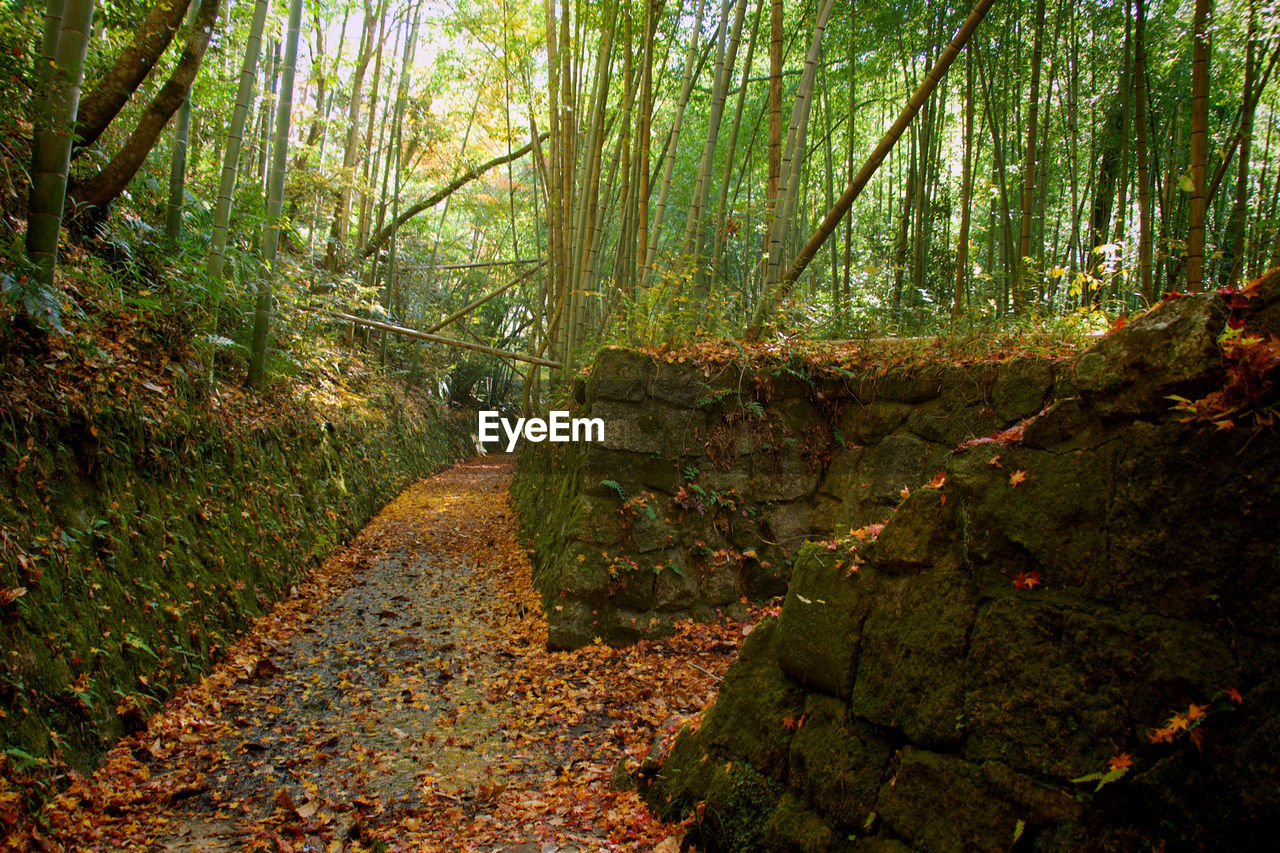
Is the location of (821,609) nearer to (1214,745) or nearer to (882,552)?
(882,552)

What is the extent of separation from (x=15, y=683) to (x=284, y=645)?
1859 millimetres

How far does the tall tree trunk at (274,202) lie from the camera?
5.23 meters

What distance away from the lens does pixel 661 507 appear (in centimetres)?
462

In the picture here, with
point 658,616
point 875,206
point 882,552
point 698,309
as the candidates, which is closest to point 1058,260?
point 875,206

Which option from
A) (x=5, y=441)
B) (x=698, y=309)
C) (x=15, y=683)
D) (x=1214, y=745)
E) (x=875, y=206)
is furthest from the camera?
(x=875, y=206)

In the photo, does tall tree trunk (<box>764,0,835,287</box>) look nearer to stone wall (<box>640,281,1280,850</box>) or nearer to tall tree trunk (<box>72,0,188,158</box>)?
stone wall (<box>640,281,1280,850</box>)

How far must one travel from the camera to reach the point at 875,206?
11938 mm

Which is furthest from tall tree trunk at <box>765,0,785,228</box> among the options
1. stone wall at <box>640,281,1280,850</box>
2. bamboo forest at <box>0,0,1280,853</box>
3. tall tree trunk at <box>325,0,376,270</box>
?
tall tree trunk at <box>325,0,376,270</box>

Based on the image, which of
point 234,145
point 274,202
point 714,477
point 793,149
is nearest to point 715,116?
point 793,149

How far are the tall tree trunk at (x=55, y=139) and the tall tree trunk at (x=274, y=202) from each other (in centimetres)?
209

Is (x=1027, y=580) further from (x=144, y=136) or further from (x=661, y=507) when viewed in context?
(x=144, y=136)

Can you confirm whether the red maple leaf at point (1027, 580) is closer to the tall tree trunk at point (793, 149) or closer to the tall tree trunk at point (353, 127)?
the tall tree trunk at point (793, 149)

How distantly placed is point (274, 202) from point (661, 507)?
4056mm

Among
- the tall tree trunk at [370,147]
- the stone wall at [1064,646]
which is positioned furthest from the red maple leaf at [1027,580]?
the tall tree trunk at [370,147]
